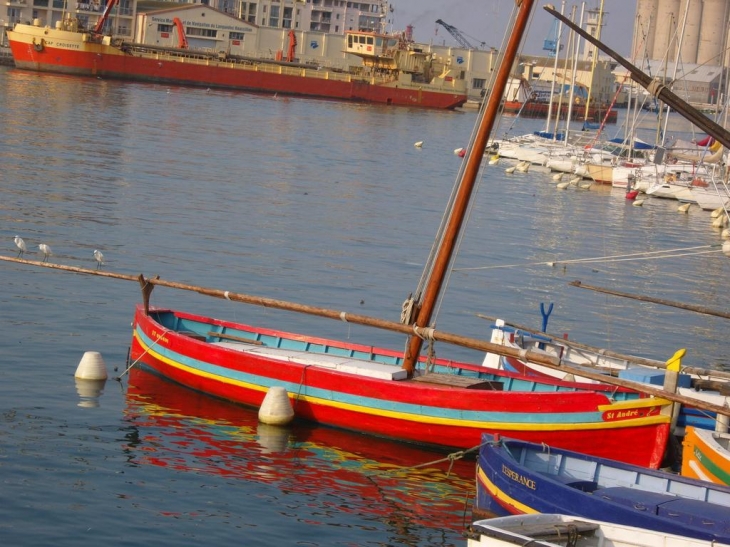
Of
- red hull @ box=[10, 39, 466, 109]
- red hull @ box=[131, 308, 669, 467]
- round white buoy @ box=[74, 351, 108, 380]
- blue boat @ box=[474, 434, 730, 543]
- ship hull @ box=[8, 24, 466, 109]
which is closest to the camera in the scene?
blue boat @ box=[474, 434, 730, 543]

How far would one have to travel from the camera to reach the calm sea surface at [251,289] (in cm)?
1719

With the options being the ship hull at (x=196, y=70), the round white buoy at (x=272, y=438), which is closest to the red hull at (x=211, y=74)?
the ship hull at (x=196, y=70)

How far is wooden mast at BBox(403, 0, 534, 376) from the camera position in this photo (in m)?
20.7

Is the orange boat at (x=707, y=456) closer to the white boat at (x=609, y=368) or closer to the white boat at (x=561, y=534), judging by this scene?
the white boat at (x=609, y=368)

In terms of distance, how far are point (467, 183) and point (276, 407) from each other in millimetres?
5403

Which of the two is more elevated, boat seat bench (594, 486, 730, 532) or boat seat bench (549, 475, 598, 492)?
boat seat bench (594, 486, 730, 532)

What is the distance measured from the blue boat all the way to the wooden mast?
15.7 ft

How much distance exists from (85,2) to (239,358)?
144039 millimetres

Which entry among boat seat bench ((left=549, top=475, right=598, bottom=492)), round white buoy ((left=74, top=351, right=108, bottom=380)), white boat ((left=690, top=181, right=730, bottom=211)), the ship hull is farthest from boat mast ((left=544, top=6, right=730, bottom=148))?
the ship hull

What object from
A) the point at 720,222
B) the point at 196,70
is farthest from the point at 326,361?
the point at 196,70

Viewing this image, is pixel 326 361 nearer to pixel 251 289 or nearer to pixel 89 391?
pixel 89 391

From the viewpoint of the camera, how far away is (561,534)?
13.1m

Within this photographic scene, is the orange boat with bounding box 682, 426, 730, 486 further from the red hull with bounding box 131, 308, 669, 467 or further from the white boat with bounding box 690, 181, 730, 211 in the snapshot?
the white boat with bounding box 690, 181, 730, 211

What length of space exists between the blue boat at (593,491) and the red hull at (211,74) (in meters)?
124
